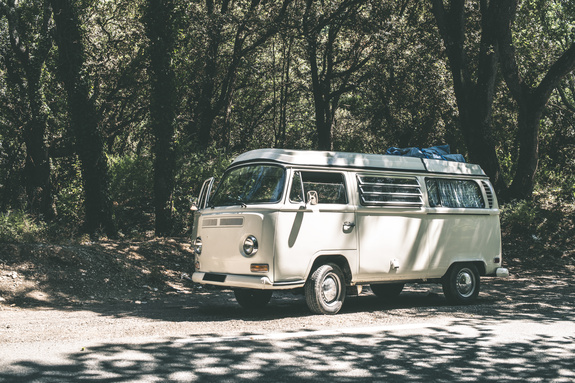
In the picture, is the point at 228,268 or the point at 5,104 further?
the point at 5,104

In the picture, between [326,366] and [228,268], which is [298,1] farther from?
[326,366]

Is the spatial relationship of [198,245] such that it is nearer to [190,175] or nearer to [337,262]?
[337,262]

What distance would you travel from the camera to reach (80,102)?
53.4 feet

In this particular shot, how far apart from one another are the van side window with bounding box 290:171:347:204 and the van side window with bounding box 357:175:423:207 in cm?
41

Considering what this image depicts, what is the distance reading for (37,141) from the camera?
920 inches

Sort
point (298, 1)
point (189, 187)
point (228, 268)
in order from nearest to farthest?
point (228, 268) < point (189, 187) < point (298, 1)

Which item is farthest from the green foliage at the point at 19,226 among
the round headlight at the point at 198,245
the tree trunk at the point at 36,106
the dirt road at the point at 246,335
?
the round headlight at the point at 198,245

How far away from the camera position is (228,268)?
902cm

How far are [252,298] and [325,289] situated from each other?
1.71 meters

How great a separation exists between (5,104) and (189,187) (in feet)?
31.7

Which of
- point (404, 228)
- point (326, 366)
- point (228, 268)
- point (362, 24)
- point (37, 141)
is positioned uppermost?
point (362, 24)

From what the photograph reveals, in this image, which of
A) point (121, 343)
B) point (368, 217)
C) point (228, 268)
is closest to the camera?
point (121, 343)

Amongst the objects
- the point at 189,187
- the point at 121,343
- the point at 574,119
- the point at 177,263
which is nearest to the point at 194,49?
the point at 189,187

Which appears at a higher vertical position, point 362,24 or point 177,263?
point 362,24
